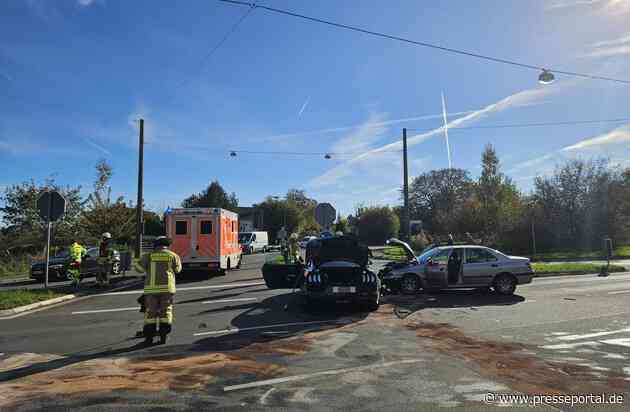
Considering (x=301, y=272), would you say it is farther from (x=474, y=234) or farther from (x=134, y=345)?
(x=474, y=234)

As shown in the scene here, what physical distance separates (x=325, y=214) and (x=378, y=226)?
49.7m

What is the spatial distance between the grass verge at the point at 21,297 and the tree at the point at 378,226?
54252 mm

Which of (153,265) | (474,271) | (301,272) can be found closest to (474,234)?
(474,271)

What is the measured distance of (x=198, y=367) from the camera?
5.90 metres

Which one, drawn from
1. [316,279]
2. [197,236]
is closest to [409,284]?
[316,279]

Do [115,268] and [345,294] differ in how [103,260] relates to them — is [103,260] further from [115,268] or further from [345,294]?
[345,294]

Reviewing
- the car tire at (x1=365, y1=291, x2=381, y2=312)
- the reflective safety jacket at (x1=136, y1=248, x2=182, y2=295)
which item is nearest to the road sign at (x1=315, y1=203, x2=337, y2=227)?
the car tire at (x1=365, y1=291, x2=381, y2=312)

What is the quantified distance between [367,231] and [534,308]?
5576 cm

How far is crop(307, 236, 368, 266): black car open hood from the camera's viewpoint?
11.5 meters

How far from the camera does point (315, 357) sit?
639 cm

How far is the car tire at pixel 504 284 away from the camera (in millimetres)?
13242

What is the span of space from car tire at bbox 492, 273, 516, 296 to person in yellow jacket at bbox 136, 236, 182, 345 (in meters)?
9.57

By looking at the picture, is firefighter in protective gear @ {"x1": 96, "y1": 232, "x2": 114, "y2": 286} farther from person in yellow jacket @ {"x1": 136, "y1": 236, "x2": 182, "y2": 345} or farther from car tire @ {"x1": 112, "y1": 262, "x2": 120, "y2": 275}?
person in yellow jacket @ {"x1": 136, "y1": 236, "x2": 182, "y2": 345}

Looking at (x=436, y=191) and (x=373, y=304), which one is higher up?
(x=436, y=191)
